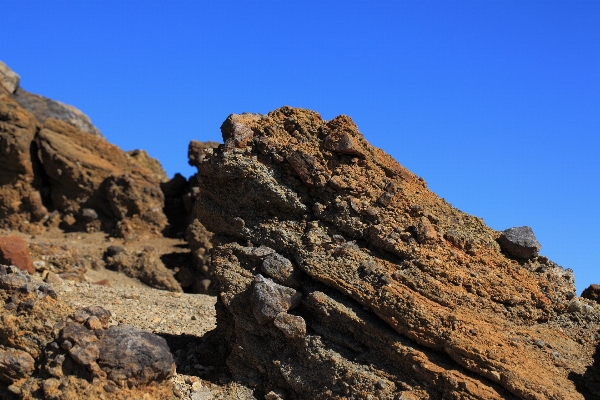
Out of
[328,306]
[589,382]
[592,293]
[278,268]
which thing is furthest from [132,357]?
[592,293]

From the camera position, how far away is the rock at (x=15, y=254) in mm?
12773

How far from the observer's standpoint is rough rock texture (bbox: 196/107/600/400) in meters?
6.95

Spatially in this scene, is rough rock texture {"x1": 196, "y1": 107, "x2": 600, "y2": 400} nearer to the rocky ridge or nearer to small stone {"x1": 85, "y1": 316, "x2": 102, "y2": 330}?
the rocky ridge

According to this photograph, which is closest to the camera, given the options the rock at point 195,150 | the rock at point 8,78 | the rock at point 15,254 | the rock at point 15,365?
the rock at point 15,365

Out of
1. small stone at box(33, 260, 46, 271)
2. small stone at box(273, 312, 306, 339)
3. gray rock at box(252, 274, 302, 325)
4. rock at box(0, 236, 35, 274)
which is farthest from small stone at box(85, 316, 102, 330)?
small stone at box(33, 260, 46, 271)

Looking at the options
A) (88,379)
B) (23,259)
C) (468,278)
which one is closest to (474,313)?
(468,278)

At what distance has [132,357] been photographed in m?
7.05

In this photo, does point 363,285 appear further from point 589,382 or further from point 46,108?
point 46,108

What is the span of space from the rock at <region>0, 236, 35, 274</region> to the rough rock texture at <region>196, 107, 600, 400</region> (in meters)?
5.94

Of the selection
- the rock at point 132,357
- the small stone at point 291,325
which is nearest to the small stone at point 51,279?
the rock at point 132,357

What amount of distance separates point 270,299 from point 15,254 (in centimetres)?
737

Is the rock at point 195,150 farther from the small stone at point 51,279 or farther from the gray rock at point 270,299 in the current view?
the gray rock at point 270,299

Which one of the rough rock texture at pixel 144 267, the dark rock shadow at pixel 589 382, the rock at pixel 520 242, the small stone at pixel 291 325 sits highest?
the rough rock texture at pixel 144 267

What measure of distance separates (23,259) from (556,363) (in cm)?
988
